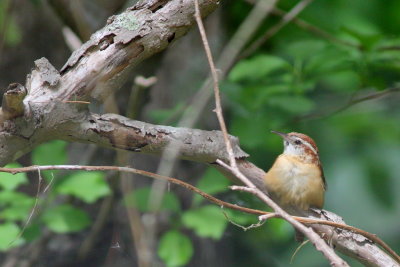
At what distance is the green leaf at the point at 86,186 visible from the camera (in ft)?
8.68

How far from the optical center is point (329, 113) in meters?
3.25

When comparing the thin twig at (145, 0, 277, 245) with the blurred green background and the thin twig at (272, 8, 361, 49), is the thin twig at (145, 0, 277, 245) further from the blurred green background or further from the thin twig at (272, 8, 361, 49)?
the thin twig at (272, 8, 361, 49)

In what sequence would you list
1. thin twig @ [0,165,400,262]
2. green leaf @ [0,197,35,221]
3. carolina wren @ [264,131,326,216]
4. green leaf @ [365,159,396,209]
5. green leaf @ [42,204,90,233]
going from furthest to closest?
green leaf @ [365,159,396,209], green leaf @ [42,204,90,233], green leaf @ [0,197,35,221], carolina wren @ [264,131,326,216], thin twig @ [0,165,400,262]

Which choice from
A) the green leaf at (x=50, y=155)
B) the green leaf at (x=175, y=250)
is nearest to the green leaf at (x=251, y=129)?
the green leaf at (x=175, y=250)

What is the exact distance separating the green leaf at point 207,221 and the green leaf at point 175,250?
0.09m

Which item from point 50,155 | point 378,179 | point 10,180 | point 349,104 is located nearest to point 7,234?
point 10,180

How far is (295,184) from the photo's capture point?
211 centimetres

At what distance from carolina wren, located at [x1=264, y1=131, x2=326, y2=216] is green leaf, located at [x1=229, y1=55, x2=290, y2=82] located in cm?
69

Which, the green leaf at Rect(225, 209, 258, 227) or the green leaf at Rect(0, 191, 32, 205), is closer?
the green leaf at Rect(0, 191, 32, 205)

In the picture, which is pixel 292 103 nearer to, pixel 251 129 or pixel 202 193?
pixel 251 129

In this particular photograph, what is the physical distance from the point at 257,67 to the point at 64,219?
119 cm

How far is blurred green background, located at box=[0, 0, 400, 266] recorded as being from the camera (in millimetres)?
2830

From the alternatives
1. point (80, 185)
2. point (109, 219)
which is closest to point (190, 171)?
point (109, 219)

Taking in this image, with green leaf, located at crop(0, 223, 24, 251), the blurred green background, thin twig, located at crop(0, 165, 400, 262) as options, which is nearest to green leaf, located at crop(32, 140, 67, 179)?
the blurred green background
